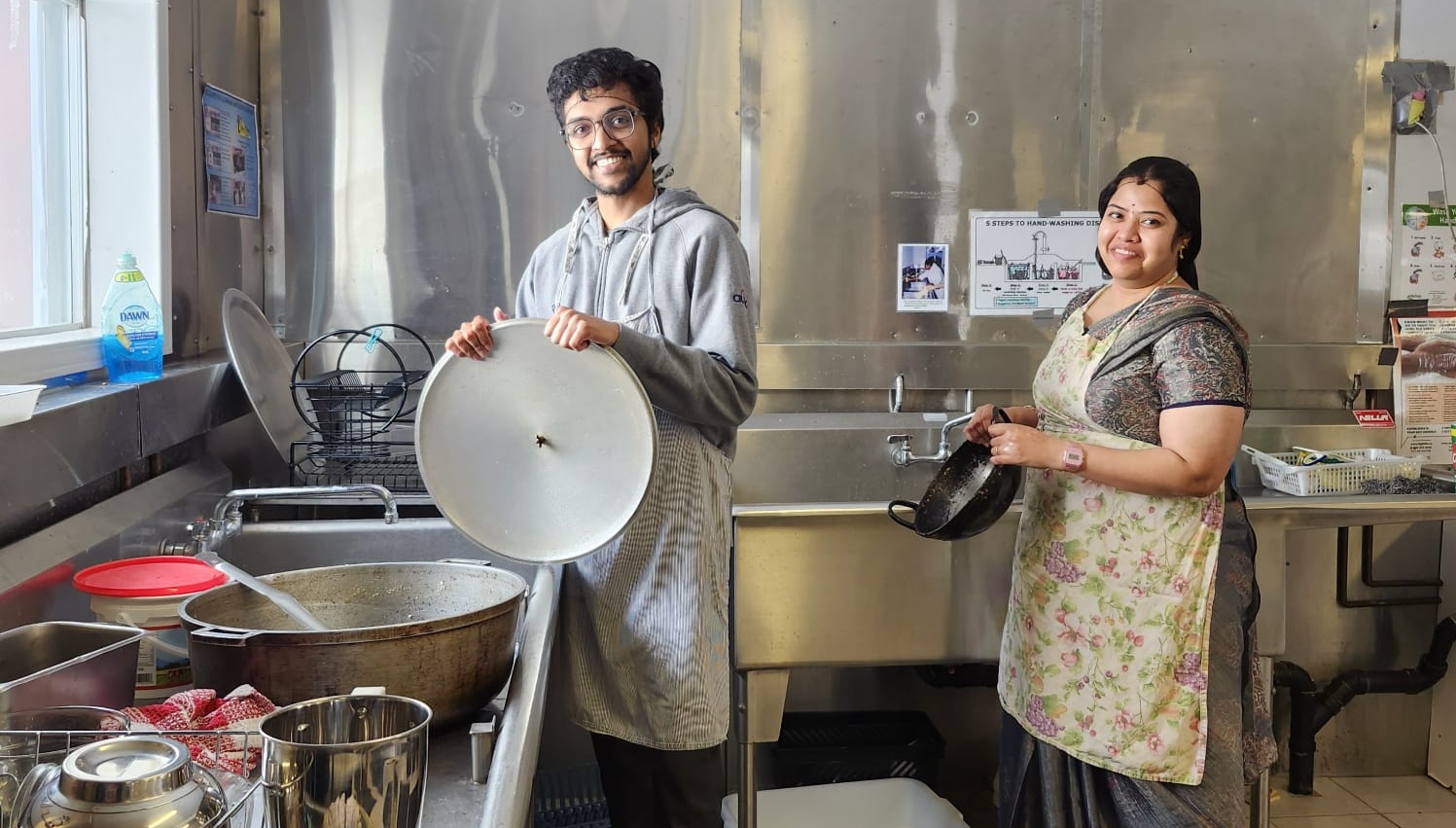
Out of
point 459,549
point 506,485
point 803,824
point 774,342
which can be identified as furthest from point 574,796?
point 506,485

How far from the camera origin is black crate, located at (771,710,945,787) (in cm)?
252

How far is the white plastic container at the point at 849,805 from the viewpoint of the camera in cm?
223

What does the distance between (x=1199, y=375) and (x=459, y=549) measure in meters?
1.14

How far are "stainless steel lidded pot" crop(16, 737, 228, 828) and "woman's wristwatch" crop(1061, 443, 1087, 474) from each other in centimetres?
134

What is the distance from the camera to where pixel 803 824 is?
2.23 meters

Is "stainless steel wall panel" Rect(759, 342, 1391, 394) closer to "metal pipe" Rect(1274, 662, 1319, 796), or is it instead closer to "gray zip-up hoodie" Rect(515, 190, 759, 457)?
"metal pipe" Rect(1274, 662, 1319, 796)

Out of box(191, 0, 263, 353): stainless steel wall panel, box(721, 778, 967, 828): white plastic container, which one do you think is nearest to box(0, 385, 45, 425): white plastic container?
box(191, 0, 263, 353): stainless steel wall panel

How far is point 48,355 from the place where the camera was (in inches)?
60.4

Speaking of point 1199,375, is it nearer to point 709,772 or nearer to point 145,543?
point 709,772

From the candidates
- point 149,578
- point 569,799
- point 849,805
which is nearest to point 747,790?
point 849,805

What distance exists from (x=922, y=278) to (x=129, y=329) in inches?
68.9

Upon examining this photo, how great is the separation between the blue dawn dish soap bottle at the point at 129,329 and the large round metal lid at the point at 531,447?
69 cm

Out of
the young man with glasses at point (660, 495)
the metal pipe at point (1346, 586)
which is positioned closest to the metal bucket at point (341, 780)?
the young man with glasses at point (660, 495)

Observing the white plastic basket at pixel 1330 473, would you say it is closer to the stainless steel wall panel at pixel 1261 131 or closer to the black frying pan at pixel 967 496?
the stainless steel wall panel at pixel 1261 131
